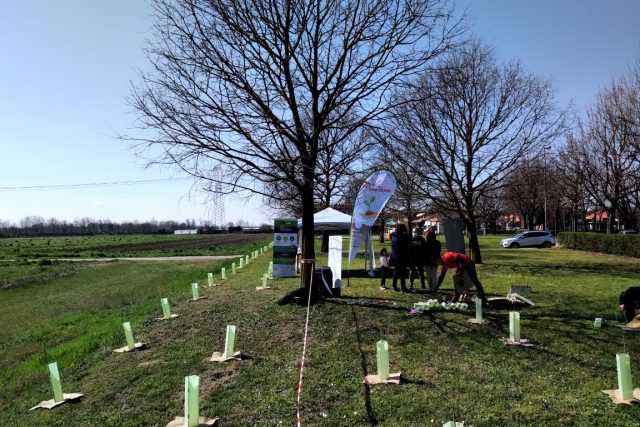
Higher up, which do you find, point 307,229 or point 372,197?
point 372,197

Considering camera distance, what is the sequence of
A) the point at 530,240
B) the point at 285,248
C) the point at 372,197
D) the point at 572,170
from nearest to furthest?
1. the point at 372,197
2. the point at 285,248
3. the point at 572,170
4. the point at 530,240

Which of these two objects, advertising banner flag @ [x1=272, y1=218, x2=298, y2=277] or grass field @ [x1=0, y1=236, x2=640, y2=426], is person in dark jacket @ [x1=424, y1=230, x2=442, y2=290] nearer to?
grass field @ [x1=0, y1=236, x2=640, y2=426]

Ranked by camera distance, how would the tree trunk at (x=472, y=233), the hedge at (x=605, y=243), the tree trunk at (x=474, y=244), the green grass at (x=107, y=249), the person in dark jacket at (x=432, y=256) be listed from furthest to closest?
the green grass at (x=107, y=249), the hedge at (x=605, y=243), the tree trunk at (x=474, y=244), the tree trunk at (x=472, y=233), the person in dark jacket at (x=432, y=256)

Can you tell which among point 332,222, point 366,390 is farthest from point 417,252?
point 332,222

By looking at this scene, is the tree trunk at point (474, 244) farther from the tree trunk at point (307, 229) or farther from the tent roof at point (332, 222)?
the tree trunk at point (307, 229)

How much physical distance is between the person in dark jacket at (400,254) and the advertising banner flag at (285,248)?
6.35m

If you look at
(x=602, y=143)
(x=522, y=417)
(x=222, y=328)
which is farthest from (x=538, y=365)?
(x=602, y=143)

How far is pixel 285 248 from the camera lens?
18625mm

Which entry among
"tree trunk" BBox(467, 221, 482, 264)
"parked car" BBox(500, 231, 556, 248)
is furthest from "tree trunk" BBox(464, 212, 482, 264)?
"parked car" BBox(500, 231, 556, 248)

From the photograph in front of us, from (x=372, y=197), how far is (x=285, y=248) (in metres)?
8.58

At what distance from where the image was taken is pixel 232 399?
5574mm

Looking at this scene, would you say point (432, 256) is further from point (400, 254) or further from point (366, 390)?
point (366, 390)

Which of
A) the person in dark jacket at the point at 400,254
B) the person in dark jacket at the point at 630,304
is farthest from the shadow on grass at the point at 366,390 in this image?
the person in dark jacket at the point at 400,254

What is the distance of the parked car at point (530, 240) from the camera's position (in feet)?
131
